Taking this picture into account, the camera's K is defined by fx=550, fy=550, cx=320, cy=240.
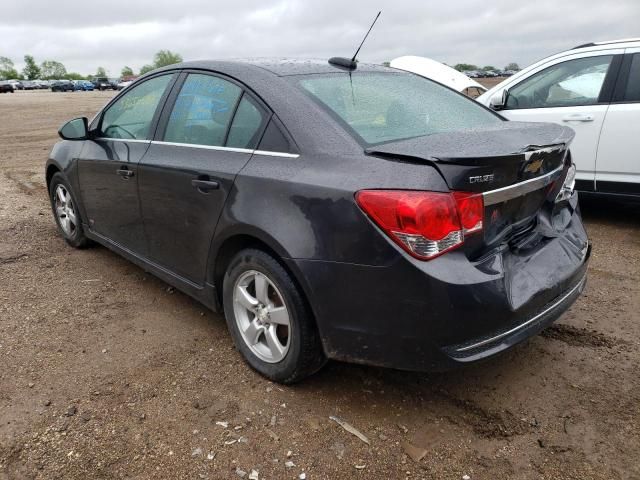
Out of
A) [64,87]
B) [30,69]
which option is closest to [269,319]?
[64,87]

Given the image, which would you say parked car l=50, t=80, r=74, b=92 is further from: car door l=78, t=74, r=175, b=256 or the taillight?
the taillight

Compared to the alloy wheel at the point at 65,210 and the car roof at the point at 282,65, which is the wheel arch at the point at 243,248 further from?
the alloy wheel at the point at 65,210

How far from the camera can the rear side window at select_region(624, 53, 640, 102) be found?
4.93 m

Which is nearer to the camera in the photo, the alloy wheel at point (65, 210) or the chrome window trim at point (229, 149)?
the chrome window trim at point (229, 149)

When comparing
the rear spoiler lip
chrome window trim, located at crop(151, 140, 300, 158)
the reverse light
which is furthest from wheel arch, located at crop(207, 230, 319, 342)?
the reverse light

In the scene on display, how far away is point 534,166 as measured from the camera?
242cm

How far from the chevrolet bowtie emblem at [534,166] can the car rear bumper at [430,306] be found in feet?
1.22

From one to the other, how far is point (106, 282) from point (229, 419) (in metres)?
2.09

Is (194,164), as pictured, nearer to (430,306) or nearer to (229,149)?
(229,149)

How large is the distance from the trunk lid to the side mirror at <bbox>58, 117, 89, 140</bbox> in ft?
8.95

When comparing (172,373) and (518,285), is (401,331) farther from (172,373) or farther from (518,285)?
(172,373)

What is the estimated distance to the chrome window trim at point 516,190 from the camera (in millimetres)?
2227

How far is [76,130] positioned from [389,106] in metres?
2.60

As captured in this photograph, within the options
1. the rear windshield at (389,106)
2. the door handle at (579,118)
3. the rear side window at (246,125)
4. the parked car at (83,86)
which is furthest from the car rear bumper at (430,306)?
the parked car at (83,86)
